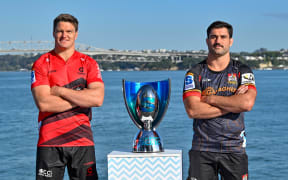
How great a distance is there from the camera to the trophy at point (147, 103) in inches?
134

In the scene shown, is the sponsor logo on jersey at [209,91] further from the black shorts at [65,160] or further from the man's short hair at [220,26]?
the black shorts at [65,160]

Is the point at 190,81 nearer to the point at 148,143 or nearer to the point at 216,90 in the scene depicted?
the point at 216,90

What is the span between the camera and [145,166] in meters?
3.14

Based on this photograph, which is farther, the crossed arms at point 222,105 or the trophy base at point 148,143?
the trophy base at point 148,143

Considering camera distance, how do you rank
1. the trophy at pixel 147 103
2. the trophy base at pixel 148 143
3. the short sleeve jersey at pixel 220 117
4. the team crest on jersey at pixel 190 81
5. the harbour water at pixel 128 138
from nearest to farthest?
the short sleeve jersey at pixel 220 117, the team crest on jersey at pixel 190 81, the trophy base at pixel 148 143, the trophy at pixel 147 103, the harbour water at pixel 128 138

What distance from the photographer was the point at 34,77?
3.20 metres

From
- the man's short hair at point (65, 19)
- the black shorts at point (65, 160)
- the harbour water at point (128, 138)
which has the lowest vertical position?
the harbour water at point (128, 138)

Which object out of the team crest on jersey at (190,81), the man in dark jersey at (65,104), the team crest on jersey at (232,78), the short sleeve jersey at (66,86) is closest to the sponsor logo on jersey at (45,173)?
the man in dark jersey at (65,104)

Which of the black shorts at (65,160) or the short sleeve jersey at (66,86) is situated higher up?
the short sleeve jersey at (66,86)

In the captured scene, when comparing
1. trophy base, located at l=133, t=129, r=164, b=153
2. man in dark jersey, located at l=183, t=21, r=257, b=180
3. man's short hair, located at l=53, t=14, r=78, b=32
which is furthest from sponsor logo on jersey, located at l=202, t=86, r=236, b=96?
man's short hair, located at l=53, t=14, r=78, b=32

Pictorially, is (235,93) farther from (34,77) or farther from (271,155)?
(271,155)

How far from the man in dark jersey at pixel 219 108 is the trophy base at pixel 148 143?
A: 0.27 m

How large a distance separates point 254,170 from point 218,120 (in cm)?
744

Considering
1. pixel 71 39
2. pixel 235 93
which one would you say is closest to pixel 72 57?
pixel 71 39
